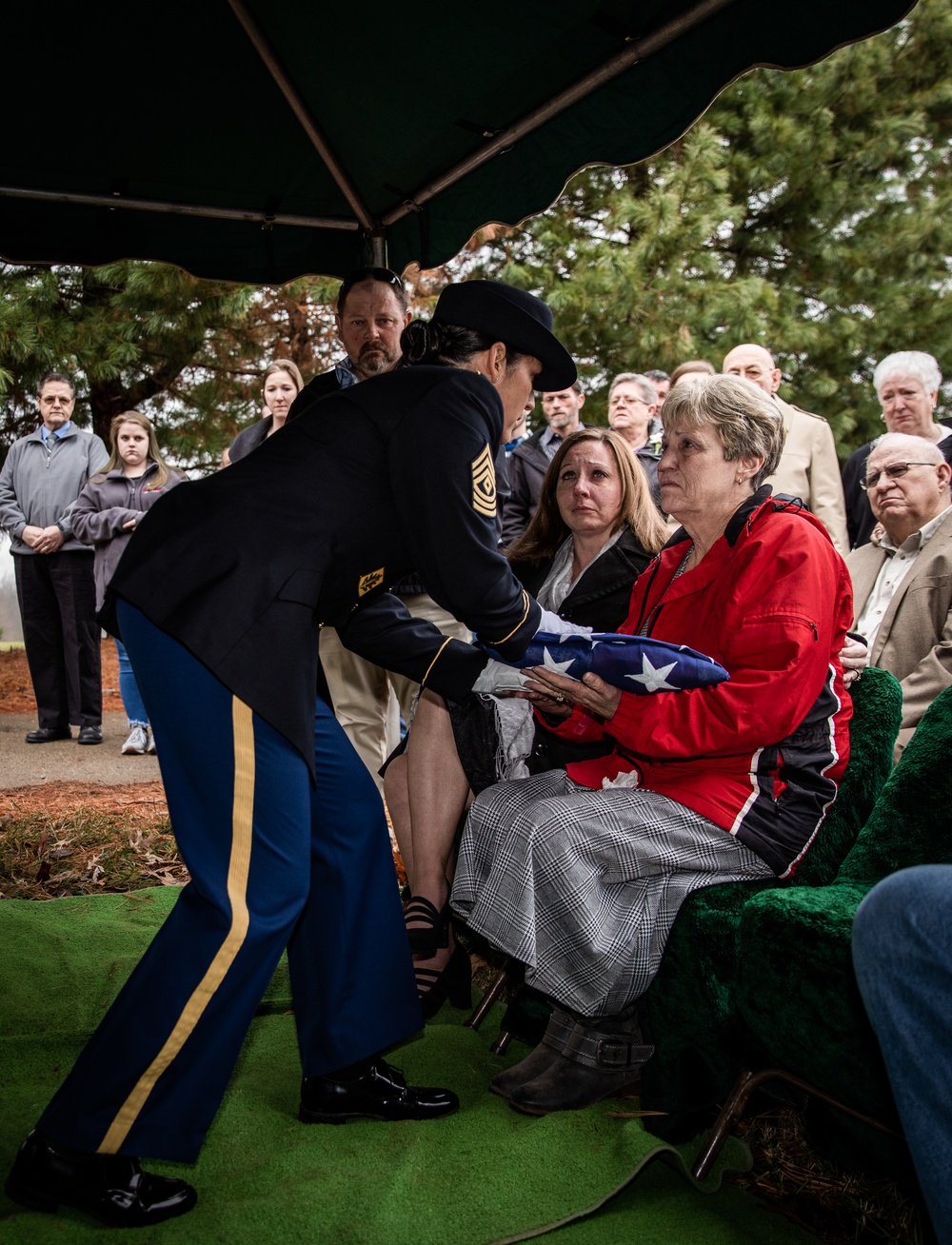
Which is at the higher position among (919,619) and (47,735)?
(919,619)

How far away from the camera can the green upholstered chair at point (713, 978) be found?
229 cm

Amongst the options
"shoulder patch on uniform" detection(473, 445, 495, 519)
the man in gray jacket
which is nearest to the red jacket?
"shoulder patch on uniform" detection(473, 445, 495, 519)

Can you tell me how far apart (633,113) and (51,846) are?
3536 mm

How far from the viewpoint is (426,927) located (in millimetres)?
2982

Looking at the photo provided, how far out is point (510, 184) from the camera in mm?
3896

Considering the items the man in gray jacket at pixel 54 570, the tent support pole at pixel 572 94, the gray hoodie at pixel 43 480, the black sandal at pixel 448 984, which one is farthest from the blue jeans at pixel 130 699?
the black sandal at pixel 448 984

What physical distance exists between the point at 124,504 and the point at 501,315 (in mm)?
4650

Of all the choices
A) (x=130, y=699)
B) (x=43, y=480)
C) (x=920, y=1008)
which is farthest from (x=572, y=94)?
(x=43, y=480)

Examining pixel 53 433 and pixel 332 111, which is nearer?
pixel 332 111

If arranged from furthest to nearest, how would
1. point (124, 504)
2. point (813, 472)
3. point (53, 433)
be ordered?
point (53, 433) < point (124, 504) < point (813, 472)

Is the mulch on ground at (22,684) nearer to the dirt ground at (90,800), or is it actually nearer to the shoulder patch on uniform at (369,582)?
the dirt ground at (90,800)

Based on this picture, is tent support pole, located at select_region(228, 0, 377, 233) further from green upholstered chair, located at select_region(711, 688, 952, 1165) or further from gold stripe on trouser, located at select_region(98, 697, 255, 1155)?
green upholstered chair, located at select_region(711, 688, 952, 1165)

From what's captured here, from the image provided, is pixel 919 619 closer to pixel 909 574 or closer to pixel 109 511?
pixel 909 574

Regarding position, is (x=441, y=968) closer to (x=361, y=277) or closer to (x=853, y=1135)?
(x=853, y=1135)
